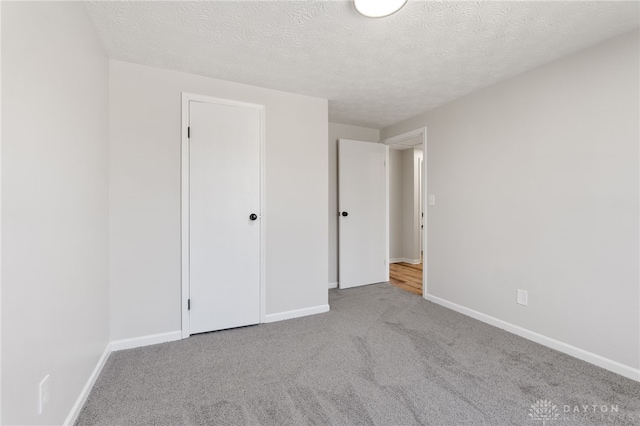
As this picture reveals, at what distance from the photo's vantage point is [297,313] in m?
2.77

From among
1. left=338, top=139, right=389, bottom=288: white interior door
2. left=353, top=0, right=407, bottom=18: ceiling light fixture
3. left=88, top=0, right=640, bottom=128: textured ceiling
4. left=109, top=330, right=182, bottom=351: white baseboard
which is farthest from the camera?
left=338, top=139, right=389, bottom=288: white interior door

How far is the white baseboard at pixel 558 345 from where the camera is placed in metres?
1.75

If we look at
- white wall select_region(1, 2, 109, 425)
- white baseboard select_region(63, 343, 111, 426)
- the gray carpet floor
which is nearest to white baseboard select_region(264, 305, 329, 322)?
the gray carpet floor

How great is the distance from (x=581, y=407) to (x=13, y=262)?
272cm

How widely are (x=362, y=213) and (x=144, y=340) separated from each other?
2.79m

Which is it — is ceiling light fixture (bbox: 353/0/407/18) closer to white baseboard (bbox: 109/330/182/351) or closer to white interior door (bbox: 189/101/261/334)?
white interior door (bbox: 189/101/261/334)

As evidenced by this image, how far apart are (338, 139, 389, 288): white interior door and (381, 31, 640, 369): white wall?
1.06 meters

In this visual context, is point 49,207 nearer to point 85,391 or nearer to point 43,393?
point 43,393

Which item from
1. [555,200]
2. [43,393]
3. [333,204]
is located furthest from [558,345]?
[43,393]

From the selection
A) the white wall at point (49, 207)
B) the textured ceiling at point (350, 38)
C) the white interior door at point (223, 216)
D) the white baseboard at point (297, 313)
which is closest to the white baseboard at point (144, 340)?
the white interior door at point (223, 216)

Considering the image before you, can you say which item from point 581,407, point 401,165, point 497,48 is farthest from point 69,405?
point 401,165

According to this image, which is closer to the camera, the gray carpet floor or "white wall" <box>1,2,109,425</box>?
"white wall" <box>1,2,109,425</box>

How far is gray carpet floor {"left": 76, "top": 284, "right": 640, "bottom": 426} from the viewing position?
1.43 meters

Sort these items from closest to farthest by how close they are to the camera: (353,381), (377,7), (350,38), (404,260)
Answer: (377,7), (353,381), (350,38), (404,260)
